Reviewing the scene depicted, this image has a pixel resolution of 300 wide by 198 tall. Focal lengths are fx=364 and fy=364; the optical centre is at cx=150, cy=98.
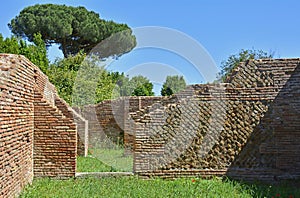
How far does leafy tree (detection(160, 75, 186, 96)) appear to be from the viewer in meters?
24.1

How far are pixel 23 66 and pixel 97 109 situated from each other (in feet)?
28.7

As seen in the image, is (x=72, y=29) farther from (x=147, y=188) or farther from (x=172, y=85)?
(x=147, y=188)

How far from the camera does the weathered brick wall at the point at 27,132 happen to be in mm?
5316

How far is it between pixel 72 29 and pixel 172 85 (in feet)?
26.7

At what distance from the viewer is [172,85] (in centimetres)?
2670

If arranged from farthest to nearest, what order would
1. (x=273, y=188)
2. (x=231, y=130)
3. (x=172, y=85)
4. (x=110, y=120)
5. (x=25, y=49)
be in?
(x=172, y=85), (x=25, y=49), (x=110, y=120), (x=231, y=130), (x=273, y=188)

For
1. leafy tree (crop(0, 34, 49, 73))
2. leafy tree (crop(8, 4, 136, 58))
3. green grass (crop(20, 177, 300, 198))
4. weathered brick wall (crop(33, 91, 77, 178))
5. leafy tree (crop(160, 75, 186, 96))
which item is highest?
leafy tree (crop(8, 4, 136, 58))

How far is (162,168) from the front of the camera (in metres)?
7.95

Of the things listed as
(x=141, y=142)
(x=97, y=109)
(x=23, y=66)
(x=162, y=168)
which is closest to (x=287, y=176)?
(x=162, y=168)

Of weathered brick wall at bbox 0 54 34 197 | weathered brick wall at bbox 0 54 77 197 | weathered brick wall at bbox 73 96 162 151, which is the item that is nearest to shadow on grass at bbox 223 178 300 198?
weathered brick wall at bbox 0 54 77 197

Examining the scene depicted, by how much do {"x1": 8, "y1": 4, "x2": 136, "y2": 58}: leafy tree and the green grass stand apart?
1881 centimetres

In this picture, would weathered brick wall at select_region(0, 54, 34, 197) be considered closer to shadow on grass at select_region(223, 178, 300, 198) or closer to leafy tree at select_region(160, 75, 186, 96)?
shadow on grass at select_region(223, 178, 300, 198)

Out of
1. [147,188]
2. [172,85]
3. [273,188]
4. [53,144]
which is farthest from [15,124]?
[172,85]

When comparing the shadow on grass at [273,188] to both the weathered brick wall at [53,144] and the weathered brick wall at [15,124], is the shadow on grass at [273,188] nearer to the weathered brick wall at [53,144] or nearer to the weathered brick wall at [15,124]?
the weathered brick wall at [53,144]
